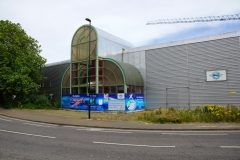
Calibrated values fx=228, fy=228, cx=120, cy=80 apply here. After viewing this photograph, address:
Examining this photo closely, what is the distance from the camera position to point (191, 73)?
1177 inches

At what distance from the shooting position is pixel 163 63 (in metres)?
32.1

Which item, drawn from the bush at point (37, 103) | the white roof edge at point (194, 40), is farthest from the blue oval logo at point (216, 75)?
the bush at point (37, 103)

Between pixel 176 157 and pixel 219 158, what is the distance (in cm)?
126

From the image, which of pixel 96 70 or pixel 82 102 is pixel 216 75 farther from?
pixel 82 102

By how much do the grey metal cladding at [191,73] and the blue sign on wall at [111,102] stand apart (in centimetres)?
308

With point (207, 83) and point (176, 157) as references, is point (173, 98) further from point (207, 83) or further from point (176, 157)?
point (176, 157)

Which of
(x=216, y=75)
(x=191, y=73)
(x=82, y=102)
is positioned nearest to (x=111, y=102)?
(x=82, y=102)

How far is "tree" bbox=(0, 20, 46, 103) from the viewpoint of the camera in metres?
32.0

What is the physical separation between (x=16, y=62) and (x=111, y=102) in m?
15.1

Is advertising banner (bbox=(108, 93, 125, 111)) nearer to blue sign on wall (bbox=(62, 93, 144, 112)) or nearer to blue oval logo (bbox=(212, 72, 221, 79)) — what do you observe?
blue sign on wall (bbox=(62, 93, 144, 112))

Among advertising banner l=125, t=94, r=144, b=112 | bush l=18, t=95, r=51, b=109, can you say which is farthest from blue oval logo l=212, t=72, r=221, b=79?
bush l=18, t=95, r=51, b=109

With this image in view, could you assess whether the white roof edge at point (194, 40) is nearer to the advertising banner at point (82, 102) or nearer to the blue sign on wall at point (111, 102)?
the blue sign on wall at point (111, 102)

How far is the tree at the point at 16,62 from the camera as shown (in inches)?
1260

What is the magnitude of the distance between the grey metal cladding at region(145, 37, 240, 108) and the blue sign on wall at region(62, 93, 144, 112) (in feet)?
10.1
